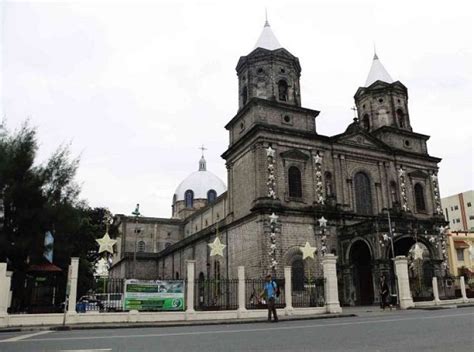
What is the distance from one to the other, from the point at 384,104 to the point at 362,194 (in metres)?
8.18

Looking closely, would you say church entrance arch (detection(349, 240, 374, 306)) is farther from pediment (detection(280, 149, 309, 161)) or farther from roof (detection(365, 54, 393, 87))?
roof (detection(365, 54, 393, 87))

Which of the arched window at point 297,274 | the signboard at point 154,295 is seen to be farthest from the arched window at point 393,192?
the signboard at point 154,295

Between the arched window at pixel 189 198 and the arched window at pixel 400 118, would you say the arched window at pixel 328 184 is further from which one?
the arched window at pixel 189 198

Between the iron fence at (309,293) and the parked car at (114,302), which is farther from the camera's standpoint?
the iron fence at (309,293)

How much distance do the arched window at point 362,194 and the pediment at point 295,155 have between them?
4.46m

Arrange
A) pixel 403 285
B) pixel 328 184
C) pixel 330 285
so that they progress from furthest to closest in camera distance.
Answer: pixel 328 184
pixel 403 285
pixel 330 285

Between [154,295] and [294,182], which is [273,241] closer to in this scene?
[294,182]

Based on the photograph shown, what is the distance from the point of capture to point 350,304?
1124 inches

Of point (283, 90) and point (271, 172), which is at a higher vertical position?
point (283, 90)

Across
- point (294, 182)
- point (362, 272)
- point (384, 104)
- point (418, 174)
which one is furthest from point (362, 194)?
point (384, 104)

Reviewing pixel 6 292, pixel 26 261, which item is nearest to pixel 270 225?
pixel 26 261

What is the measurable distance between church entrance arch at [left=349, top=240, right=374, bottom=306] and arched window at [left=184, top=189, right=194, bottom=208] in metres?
30.6

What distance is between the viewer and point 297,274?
28.0m

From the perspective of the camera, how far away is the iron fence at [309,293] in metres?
26.2
